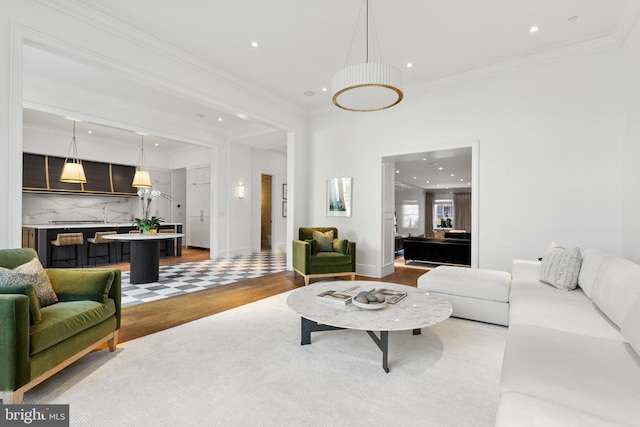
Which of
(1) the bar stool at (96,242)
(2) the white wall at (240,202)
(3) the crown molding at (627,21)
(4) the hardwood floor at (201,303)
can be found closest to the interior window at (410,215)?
(2) the white wall at (240,202)

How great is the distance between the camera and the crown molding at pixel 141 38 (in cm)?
315

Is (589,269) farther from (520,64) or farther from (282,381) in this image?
(520,64)

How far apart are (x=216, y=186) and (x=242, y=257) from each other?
187cm

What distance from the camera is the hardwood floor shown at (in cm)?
321

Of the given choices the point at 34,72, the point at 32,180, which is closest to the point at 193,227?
the point at 32,180

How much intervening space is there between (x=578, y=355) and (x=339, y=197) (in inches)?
185

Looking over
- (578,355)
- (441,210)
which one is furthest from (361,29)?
(441,210)

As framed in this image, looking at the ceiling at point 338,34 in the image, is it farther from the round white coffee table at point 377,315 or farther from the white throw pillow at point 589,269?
the round white coffee table at point 377,315

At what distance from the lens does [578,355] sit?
1.61m

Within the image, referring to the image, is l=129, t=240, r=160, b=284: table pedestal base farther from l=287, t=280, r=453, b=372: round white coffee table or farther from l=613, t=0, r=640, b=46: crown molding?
l=613, t=0, r=640, b=46: crown molding

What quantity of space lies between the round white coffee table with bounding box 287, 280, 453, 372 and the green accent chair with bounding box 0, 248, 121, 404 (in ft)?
4.85

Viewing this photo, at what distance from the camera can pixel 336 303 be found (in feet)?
8.65

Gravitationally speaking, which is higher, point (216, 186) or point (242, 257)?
point (216, 186)

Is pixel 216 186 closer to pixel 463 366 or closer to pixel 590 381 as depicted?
pixel 463 366
